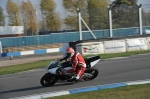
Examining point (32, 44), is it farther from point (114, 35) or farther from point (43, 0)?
point (114, 35)

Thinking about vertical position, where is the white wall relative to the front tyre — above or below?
above

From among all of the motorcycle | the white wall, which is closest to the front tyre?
the motorcycle

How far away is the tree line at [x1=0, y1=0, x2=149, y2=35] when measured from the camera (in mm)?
23734

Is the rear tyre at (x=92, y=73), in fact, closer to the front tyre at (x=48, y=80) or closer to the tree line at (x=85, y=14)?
the front tyre at (x=48, y=80)

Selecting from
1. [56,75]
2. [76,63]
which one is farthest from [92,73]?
[56,75]

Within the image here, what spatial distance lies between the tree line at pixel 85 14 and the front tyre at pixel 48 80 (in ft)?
40.0

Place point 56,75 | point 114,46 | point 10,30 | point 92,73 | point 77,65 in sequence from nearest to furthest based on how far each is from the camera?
point 56,75, point 77,65, point 92,73, point 114,46, point 10,30

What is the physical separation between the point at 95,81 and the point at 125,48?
1272 cm

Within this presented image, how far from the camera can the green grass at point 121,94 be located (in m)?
7.26

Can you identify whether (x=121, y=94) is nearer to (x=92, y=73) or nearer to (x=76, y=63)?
(x=76, y=63)

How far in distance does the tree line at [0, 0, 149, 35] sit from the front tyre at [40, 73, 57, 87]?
1219 centimetres

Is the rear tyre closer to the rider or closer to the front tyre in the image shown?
the rider

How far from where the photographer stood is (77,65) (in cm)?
1035

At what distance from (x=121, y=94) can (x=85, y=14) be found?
650 inches
